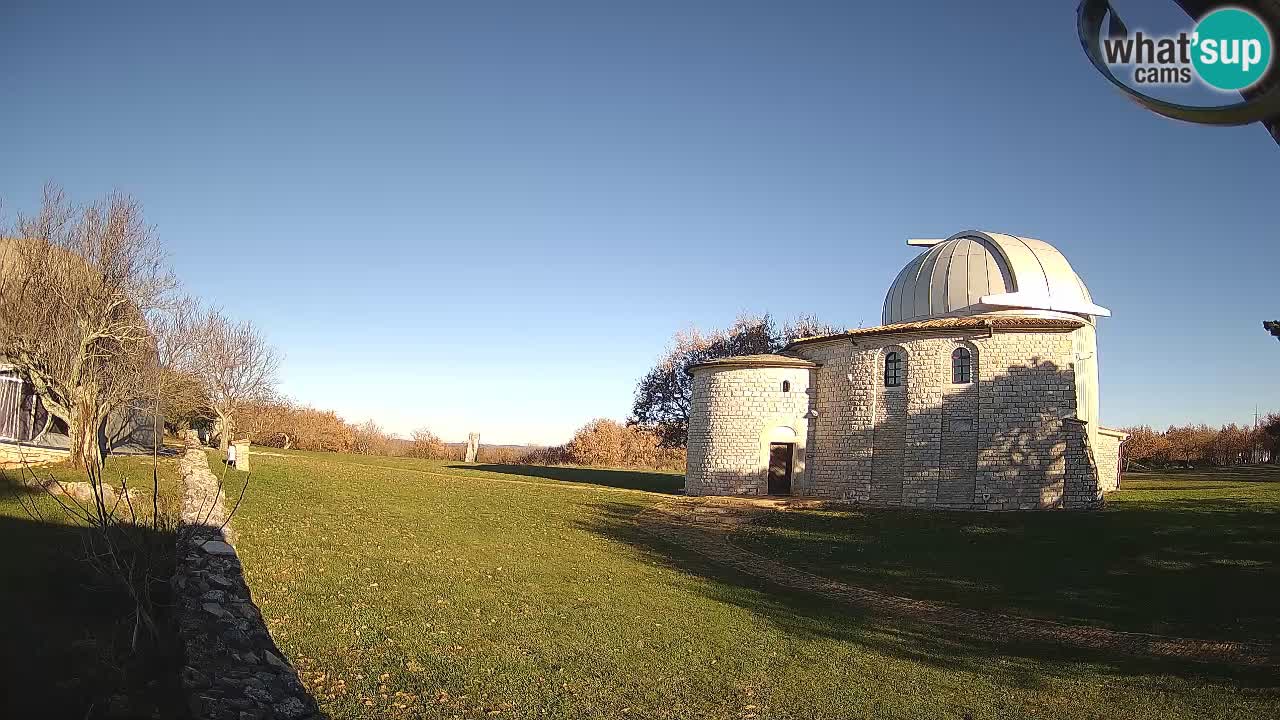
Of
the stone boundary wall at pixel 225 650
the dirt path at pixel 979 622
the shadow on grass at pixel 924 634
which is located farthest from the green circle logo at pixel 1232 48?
the dirt path at pixel 979 622

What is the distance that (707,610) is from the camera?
10727 millimetres

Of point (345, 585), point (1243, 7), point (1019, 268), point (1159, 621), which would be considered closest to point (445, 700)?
point (345, 585)

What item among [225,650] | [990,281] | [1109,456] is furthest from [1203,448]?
[225,650]

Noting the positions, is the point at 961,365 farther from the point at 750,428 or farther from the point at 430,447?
the point at 430,447

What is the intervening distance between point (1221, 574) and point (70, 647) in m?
17.0

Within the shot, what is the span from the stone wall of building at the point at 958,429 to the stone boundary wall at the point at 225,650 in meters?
21.1

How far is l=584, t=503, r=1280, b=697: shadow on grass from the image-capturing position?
8.51m

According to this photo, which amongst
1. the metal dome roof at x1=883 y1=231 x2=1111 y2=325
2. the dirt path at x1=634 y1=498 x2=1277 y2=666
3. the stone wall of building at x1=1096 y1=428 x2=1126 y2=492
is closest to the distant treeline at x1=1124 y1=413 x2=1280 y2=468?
the stone wall of building at x1=1096 y1=428 x2=1126 y2=492

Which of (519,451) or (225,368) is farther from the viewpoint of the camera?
(519,451)

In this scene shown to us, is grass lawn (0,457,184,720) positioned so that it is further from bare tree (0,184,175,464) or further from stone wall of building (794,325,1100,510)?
stone wall of building (794,325,1100,510)

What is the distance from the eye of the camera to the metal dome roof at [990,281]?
1002 inches

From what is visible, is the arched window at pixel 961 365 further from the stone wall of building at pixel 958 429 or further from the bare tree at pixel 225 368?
the bare tree at pixel 225 368

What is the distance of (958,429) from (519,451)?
36.9 m

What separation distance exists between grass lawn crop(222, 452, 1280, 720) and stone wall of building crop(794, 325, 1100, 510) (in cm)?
265
